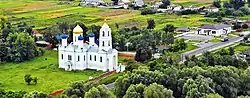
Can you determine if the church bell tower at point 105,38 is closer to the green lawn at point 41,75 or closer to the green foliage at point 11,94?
the green lawn at point 41,75

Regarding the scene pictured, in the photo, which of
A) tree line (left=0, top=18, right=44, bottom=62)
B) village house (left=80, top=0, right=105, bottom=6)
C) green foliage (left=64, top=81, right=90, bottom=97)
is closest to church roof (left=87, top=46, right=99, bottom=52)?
tree line (left=0, top=18, right=44, bottom=62)

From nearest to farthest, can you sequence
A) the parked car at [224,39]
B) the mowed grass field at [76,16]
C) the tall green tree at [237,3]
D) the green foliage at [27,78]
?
the green foliage at [27,78], the parked car at [224,39], the mowed grass field at [76,16], the tall green tree at [237,3]

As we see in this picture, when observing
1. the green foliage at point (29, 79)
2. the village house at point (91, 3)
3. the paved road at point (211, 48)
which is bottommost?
the green foliage at point (29, 79)

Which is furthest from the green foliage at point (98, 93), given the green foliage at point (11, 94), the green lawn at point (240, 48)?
the green lawn at point (240, 48)

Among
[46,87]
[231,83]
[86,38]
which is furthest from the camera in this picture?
[86,38]

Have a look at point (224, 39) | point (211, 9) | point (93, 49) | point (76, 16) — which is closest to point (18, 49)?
point (93, 49)

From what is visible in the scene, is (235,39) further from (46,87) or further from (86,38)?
(46,87)

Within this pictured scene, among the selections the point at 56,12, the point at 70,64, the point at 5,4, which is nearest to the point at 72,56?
the point at 70,64
